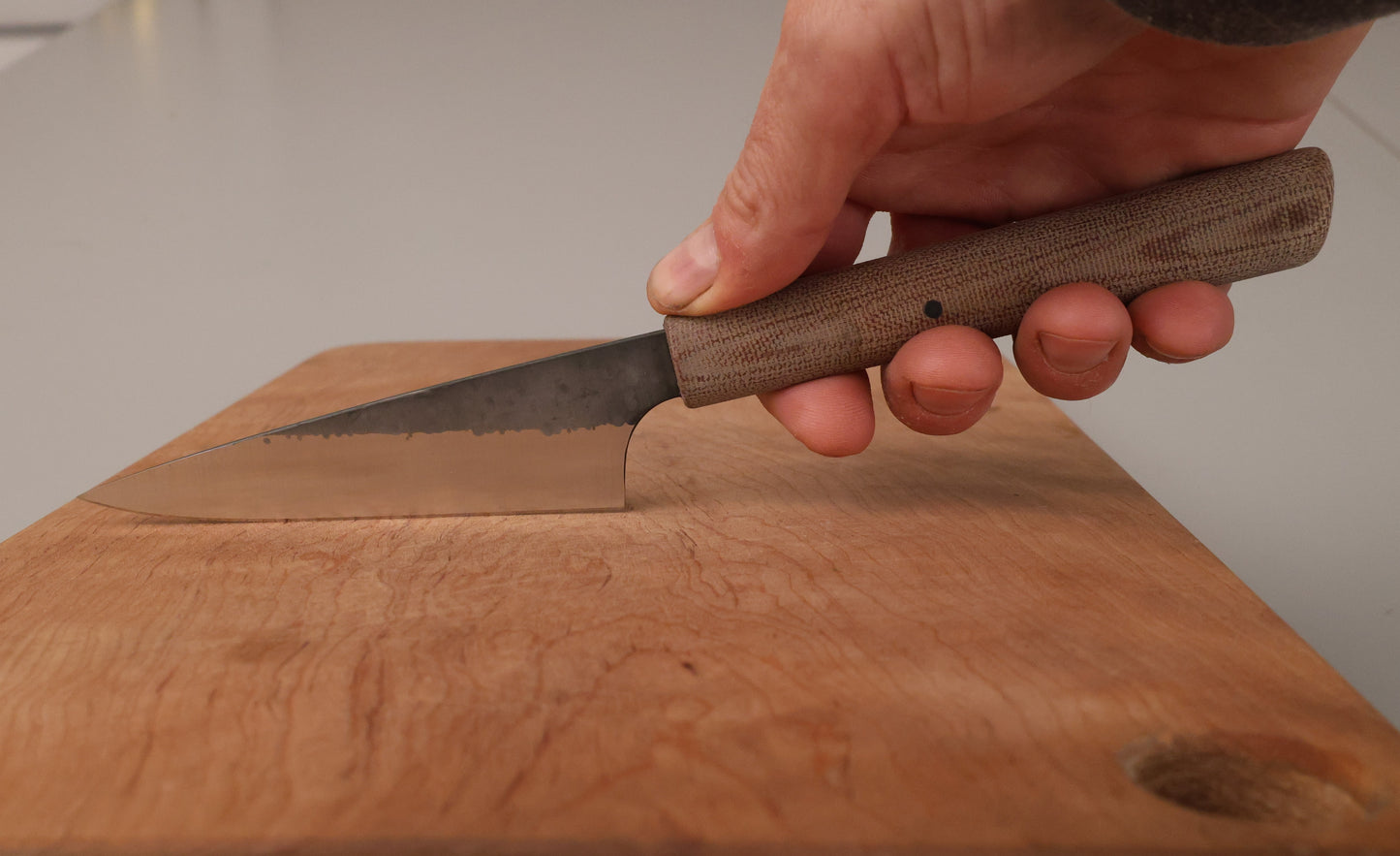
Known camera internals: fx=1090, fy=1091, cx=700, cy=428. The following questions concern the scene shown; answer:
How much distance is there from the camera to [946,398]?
0.94m

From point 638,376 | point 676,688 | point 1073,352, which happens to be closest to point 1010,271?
point 1073,352

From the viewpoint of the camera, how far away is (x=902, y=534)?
91cm

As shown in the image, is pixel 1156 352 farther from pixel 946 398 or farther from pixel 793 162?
pixel 793 162

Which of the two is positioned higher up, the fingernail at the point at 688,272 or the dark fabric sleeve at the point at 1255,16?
the dark fabric sleeve at the point at 1255,16

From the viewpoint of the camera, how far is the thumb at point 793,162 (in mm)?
807

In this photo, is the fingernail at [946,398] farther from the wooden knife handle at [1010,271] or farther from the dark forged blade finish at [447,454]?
the dark forged blade finish at [447,454]

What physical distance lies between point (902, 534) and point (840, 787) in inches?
14.7

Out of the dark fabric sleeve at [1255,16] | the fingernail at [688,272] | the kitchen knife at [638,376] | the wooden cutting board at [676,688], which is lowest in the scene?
the wooden cutting board at [676,688]

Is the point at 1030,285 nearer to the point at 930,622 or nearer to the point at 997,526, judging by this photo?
the point at 997,526

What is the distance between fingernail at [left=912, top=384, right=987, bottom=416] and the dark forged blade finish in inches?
8.5

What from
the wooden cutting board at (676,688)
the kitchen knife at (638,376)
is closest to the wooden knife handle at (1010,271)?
the kitchen knife at (638,376)

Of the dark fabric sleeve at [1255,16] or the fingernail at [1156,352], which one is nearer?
the dark fabric sleeve at [1255,16]

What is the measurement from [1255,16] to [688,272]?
452mm

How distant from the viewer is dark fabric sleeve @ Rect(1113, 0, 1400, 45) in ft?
2.23
